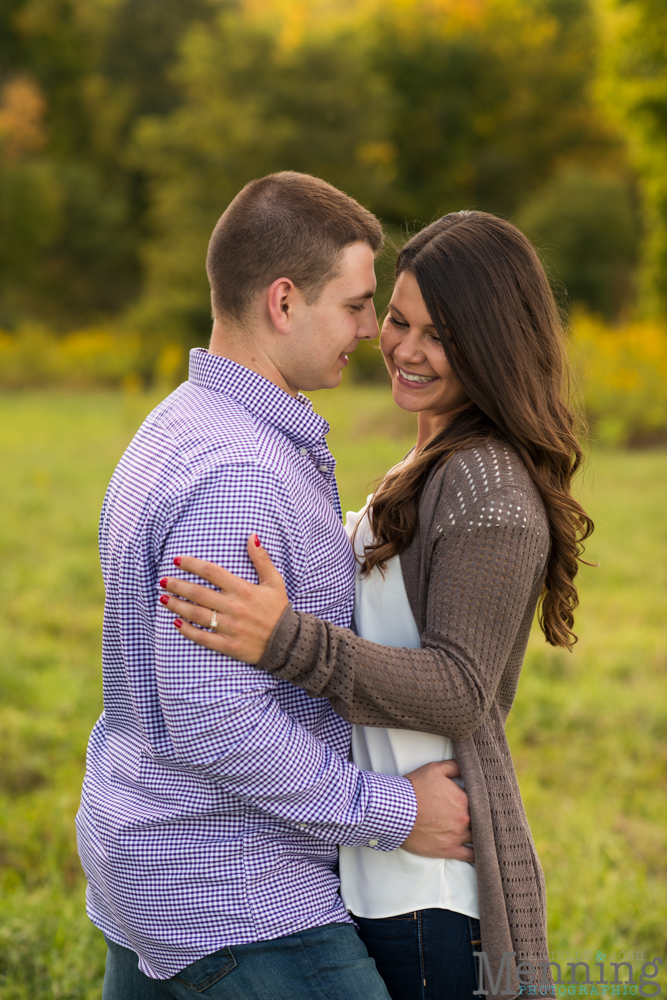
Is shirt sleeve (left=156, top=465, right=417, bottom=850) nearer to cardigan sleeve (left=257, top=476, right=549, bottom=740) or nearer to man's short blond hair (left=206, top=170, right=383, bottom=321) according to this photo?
cardigan sleeve (left=257, top=476, right=549, bottom=740)

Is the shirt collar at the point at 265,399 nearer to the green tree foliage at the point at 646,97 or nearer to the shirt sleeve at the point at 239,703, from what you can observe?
the shirt sleeve at the point at 239,703

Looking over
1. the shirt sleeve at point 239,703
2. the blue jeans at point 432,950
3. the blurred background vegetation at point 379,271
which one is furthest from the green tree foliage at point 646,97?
the blue jeans at point 432,950

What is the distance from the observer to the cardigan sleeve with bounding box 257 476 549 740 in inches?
56.7

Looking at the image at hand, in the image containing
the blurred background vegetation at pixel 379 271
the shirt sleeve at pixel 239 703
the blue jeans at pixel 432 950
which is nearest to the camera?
the shirt sleeve at pixel 239 703

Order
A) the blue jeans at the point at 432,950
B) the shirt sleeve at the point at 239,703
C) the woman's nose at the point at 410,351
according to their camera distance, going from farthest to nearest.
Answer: the woman's nose at the point at 410,351 < the blue jeans at the point at 432,950 < the shirt sleeve at the point at 239,703

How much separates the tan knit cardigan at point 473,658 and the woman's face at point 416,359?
0.23 metres

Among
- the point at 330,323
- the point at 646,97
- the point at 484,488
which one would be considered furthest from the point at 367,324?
the point at 646,97

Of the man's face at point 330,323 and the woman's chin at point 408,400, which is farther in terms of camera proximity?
the woman's chin at point 408,400

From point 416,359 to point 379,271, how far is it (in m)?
0.57

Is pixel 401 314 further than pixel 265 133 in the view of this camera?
No

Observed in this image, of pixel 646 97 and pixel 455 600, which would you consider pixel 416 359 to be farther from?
pixel 646 97

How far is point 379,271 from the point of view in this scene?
90.8 inches

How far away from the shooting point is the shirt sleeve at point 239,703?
1346 mm

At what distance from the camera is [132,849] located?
1.47 m
